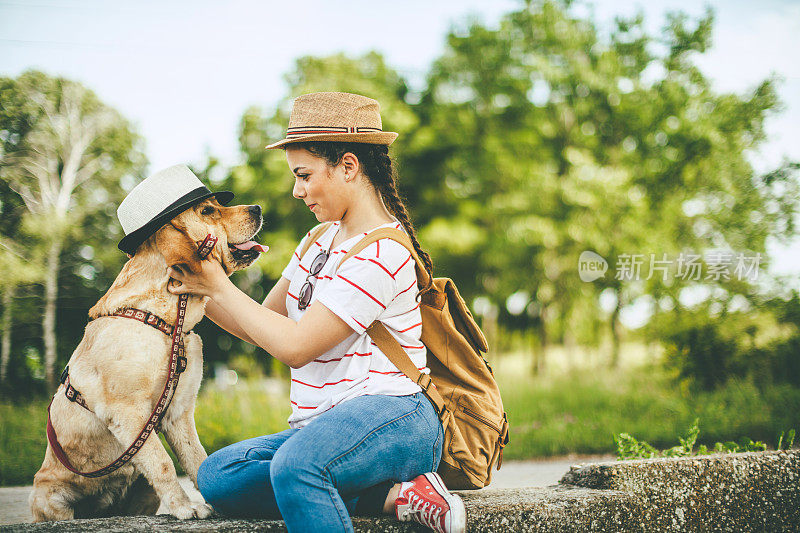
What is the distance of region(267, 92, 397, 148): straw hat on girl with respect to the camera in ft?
7.83

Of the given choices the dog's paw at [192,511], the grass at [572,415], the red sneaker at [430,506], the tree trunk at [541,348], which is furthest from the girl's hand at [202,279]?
the tree trunk at [541,348]

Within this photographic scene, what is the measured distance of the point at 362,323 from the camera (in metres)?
2.21

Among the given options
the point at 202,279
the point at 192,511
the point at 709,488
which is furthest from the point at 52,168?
the point at 709,488

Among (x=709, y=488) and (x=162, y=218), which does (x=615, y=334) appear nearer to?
(x=709, y=488)

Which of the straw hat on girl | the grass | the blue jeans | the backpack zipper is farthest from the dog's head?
the grass

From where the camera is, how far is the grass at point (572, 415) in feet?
18.6

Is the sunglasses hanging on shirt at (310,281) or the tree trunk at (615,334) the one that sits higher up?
the sunglasses hanging on shirt at (310,281)

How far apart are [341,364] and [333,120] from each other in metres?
0.93

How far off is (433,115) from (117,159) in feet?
42.9

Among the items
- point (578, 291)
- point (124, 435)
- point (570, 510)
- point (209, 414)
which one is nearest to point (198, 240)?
point (124, 435)

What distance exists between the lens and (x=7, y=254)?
5.89 metres

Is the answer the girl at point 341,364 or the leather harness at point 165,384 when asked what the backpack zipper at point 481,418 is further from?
the leather harness at point 165,384

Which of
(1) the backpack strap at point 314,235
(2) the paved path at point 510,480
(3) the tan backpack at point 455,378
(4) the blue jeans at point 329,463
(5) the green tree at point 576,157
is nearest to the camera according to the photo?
(4) the blue jeans at point 329,463

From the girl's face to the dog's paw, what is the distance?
1179 mm
